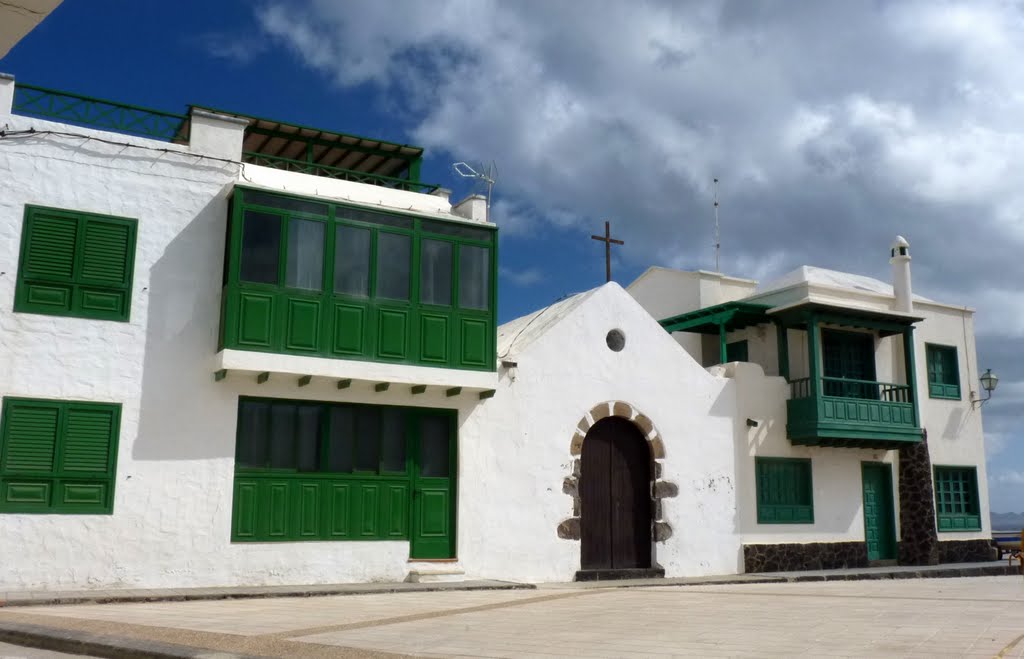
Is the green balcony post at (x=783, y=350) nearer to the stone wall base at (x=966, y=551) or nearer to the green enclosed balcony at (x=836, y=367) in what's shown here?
Answer: the green enclosed balcony at (x=836, y=367)

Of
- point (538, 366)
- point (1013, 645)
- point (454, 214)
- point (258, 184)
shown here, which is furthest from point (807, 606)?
point (258, 184)

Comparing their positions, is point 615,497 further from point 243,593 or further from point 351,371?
point 243,593

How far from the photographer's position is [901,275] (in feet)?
65.5

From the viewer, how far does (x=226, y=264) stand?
13.3 m

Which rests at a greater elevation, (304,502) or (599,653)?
(304,502)

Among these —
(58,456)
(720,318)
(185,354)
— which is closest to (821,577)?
(720,318)

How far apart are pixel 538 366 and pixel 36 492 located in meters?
7.55

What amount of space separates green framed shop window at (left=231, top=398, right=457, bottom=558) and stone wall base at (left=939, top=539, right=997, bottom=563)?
37.3 feet

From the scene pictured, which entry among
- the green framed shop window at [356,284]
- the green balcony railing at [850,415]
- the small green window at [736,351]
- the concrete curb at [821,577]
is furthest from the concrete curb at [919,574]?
the green framed shop window at [356,284]

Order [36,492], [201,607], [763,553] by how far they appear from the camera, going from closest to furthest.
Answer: [201,607], [36,492], [763,553]

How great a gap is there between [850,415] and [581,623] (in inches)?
418

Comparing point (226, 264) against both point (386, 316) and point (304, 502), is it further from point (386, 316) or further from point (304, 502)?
point (304, 502)

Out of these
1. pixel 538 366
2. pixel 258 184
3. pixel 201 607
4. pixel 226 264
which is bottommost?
pixel 201 607

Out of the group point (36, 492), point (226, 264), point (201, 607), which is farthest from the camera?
point (226, 264)
